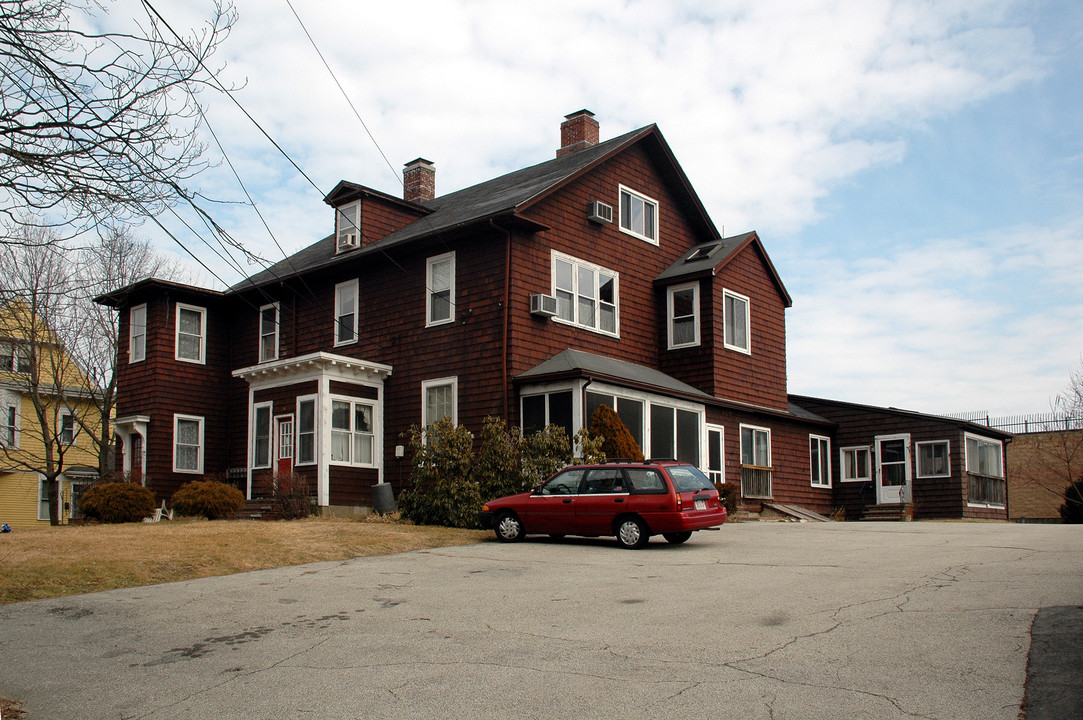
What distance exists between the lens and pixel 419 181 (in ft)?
106

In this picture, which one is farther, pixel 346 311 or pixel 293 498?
pixel 346 311

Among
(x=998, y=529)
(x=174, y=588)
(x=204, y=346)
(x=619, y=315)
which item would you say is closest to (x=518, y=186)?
(x=619, y=315)

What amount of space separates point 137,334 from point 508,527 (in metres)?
16.6

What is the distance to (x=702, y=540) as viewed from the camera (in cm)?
1755

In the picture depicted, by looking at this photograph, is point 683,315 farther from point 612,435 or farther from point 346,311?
point 346,311

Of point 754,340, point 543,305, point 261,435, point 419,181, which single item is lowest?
point 261,435

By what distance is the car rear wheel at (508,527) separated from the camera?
55.8 ft

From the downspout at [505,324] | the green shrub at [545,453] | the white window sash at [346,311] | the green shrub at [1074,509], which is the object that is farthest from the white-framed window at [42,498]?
the green shrub at [1074,509]

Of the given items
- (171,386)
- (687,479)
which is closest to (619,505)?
(687,479)

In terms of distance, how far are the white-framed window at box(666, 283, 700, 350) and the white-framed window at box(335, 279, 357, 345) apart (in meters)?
8.51

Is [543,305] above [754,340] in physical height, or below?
above

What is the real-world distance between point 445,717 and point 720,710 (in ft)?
5.97

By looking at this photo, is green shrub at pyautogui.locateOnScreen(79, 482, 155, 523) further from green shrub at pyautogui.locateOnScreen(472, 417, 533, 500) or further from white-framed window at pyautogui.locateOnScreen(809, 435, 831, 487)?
white-framed window at pyautogui.locateOnScreen(809, 435, 831, 487)

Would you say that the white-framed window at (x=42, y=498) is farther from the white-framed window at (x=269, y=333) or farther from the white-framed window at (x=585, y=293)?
the white-framed window at (x=585, y=293)
